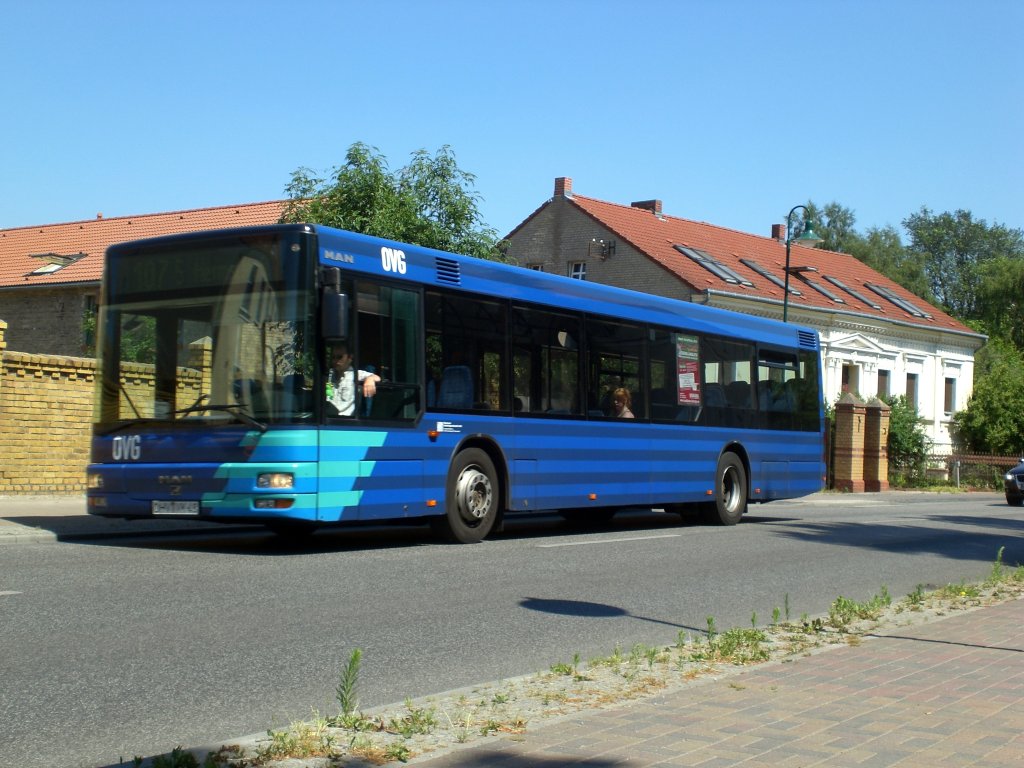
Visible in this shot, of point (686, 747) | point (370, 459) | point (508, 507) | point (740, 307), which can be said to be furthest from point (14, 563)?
point (740, 307)

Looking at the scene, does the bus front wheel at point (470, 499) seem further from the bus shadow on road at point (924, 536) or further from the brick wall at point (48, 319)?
the brick wall at point (48, 319)

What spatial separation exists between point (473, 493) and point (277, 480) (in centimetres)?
300

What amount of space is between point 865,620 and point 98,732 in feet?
18.9

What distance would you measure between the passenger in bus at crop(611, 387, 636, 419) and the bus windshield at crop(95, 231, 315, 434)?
5.81 m

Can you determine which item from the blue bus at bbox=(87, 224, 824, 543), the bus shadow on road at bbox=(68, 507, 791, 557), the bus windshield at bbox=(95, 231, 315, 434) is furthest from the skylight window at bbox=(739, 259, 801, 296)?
the bus windshield at bbox=(95, 231, 315, 434)

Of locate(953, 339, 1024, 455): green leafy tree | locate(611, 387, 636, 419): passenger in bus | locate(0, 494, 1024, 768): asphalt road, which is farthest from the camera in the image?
locate(953, 339, 1024, 455): green leafy tree

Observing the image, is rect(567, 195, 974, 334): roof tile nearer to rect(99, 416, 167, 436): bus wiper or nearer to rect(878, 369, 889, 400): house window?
→ rect(878, 369, 889, 400): house window

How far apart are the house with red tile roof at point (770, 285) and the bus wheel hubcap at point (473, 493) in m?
34.0

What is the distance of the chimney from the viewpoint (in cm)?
5903

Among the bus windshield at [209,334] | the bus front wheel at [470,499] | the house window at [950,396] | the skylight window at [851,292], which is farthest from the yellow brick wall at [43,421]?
the house window at [950,396]

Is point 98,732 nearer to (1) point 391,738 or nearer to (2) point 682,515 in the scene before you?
(1) point 391,738

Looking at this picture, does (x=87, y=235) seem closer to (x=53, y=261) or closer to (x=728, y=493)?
(x=53, y=261)

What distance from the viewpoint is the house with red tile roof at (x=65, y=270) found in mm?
43906

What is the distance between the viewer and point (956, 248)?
338ft
